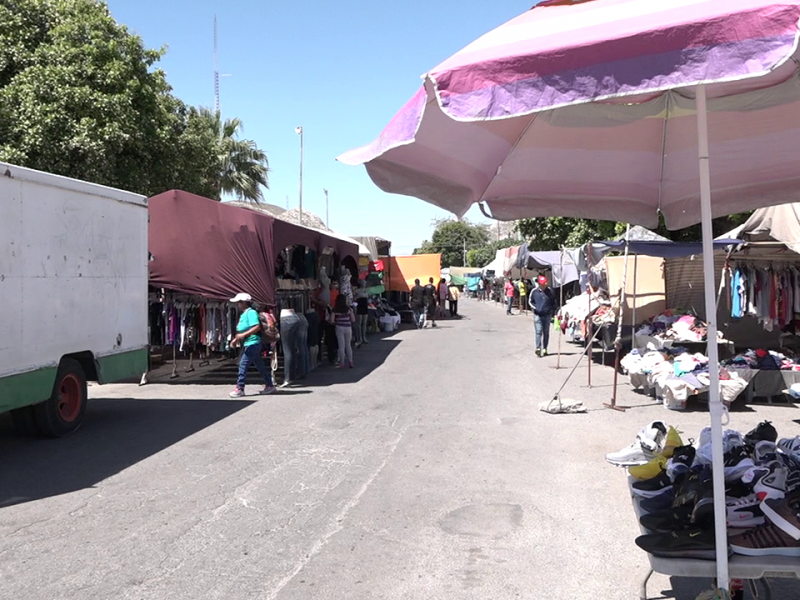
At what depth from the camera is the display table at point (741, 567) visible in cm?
298

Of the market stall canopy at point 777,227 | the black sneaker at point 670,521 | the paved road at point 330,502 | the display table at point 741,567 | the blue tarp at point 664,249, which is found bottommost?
the paved road at point 330,502

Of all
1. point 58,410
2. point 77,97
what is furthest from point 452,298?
point 58,410

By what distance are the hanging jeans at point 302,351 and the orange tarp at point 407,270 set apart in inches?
616

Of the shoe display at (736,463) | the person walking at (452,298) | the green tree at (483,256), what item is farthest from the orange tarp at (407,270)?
the green tree at (483,256)

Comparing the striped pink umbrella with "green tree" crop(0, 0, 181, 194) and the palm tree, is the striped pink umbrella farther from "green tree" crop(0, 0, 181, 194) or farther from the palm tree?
the palm tree

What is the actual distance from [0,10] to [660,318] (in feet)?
51.8

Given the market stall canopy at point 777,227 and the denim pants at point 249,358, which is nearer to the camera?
the market stall canopy at point 777,227

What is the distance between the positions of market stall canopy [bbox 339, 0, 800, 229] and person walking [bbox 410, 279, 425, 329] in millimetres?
21278

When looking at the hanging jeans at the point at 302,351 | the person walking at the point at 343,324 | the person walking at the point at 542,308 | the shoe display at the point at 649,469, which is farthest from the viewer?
the person walking at the point at 542,308

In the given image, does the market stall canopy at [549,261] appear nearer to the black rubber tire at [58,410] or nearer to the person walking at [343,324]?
the person walking at [343,324]

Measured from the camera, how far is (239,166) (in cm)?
2864

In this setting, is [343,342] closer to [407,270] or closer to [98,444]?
[98,444]

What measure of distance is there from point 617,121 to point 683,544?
244cm

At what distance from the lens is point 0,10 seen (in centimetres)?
1500
